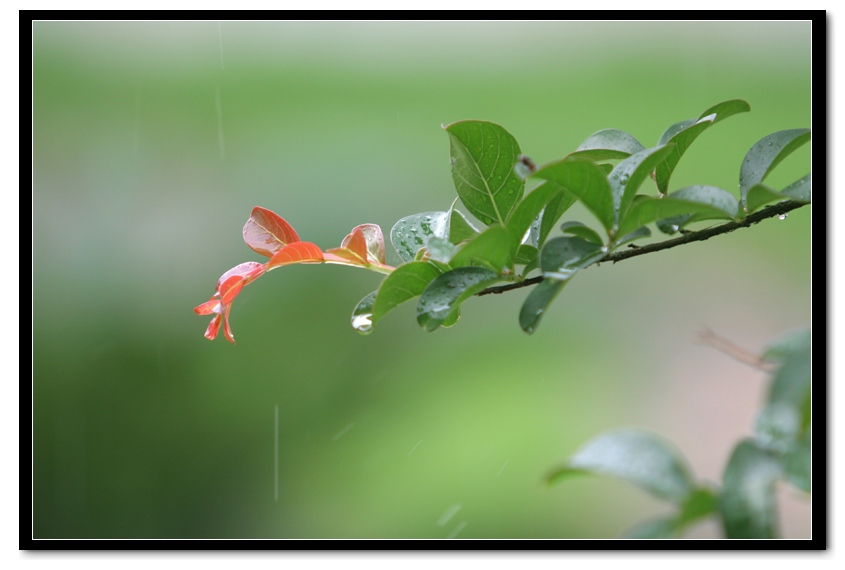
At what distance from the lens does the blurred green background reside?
Result: 238cm

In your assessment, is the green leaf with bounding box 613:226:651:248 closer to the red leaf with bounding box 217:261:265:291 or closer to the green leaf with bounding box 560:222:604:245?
the green leaf with bounding box 560:222:604:245

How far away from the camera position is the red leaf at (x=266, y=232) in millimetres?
548

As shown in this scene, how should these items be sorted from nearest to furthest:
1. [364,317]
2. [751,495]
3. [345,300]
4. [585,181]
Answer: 1. [751,495]
2. [585,181]
3. [364,317]
4. [345,300]

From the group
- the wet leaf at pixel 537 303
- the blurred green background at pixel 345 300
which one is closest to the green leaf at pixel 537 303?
the wet leaf at pixel 537 303

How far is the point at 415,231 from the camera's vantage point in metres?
0.58

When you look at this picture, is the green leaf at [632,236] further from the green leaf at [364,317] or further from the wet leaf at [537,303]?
the green leaf at [364,317]

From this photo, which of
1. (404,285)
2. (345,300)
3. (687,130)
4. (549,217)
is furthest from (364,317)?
→ (345,300)

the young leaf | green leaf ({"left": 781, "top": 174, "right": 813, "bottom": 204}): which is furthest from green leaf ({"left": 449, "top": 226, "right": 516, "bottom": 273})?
green leaf ({"left": 781, "top": 174, "right": 813, "bottom": 204})

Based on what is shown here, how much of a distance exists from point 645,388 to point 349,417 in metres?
1.15

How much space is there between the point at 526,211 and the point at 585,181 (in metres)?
0.05

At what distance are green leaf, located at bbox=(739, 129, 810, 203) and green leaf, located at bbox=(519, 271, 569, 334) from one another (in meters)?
0.21

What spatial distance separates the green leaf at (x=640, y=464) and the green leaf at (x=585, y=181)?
0.16m

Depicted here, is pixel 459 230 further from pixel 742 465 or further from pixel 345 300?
pixel 345 300

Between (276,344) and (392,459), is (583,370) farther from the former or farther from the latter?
(276,344)
